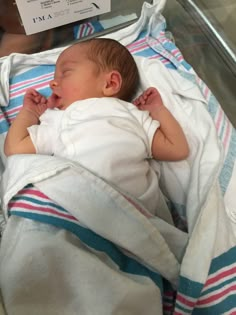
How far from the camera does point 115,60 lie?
83 cm

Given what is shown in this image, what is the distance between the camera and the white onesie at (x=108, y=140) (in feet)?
2.30

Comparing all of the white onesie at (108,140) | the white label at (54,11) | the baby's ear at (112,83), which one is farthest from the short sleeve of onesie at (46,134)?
the white label at (54,11)

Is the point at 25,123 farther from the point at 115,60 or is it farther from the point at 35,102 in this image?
the point at 115,60

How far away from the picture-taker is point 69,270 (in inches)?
23.1

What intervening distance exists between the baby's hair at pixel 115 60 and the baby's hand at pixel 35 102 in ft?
0.51

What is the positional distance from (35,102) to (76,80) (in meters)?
0.14

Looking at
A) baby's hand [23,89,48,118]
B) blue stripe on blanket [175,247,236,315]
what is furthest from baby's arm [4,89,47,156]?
blue stripe on blanket [175,247,236,315]

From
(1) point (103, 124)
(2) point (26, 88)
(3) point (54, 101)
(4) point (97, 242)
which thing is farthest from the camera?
(2) point (26, 88)

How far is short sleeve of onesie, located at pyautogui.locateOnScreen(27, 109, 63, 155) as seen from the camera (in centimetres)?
77

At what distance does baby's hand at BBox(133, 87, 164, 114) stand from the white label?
0.87 ft

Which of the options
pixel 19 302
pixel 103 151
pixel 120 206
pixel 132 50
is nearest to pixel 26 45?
pixel 132 50

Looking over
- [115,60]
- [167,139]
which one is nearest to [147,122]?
[167,139]

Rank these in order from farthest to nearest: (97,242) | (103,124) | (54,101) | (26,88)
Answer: (26,88) < (54,101) < (103,124) < (97,242)

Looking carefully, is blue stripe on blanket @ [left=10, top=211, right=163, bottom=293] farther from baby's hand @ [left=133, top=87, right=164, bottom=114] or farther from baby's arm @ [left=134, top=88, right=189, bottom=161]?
baby's hand @ [left=133, top=87, right=164, bottom=114]
